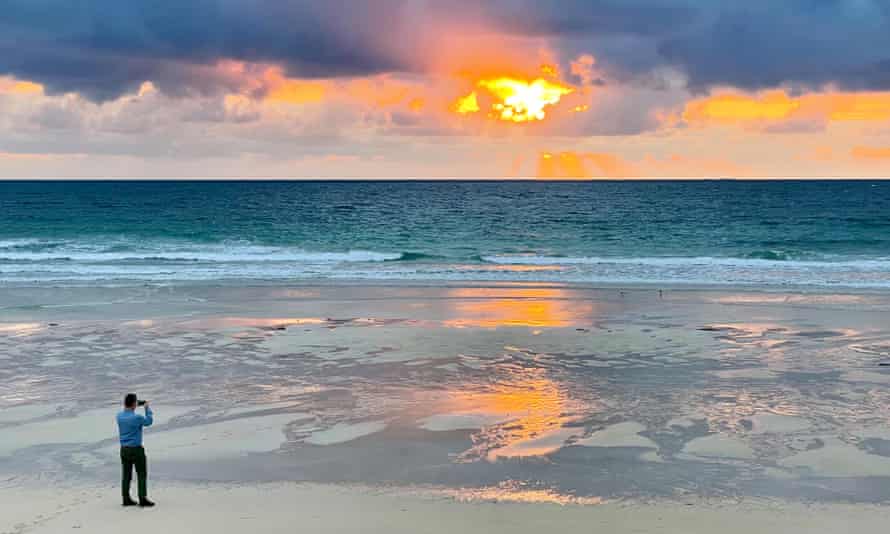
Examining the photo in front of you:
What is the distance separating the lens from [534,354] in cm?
2052

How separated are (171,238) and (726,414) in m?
58.6

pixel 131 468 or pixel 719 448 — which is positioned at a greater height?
pixel 131 468

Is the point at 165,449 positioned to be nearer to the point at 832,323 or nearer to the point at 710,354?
the point at 710,354

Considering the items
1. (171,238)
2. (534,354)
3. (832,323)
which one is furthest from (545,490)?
(171,238)

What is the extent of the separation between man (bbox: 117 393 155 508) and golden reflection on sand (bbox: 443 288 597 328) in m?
14.0

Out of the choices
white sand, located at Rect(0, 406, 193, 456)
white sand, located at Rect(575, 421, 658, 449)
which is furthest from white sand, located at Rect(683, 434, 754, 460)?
white sand, located at Rect(0, 406, 193, 456)

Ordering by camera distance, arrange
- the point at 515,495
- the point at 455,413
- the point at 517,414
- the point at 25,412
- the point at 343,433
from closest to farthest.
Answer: the point at 515,495 < the point at 343,433 < the point at 517,414 < the point at 455,413 < the point at 25,412

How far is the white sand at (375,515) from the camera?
10.3 m

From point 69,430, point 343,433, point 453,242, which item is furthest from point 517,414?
point 453,242

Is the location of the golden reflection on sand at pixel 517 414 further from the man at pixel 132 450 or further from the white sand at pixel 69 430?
the white sand at pixel 69 430

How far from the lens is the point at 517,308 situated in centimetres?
2823

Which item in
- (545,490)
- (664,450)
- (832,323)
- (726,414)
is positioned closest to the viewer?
(545,490)

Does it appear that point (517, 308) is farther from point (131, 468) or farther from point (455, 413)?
point (131, 468)

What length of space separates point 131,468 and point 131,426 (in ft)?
1.66
